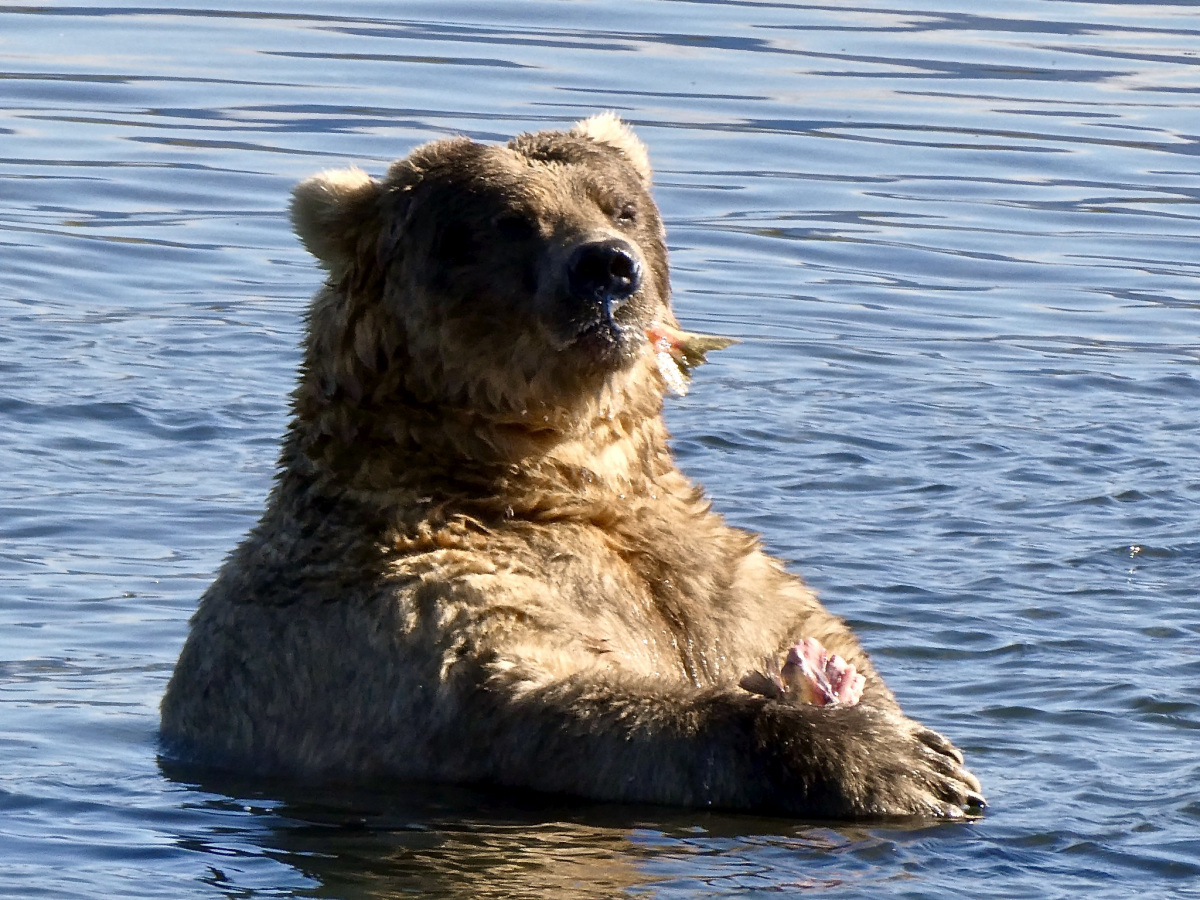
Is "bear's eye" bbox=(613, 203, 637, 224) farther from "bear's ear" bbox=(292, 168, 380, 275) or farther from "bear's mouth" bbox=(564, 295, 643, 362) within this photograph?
"bear's ear" bbox=(292, 168, 380, 275)

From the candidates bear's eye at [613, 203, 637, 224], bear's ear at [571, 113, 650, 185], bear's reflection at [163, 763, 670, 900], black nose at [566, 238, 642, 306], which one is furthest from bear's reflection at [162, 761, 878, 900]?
bear's ear at [571, 113, 650, 185]

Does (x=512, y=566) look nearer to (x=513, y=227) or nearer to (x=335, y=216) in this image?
(x=513, y=227)

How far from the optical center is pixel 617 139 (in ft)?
25.0

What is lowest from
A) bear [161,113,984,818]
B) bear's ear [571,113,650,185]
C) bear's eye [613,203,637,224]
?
bear [161,113,984,818]

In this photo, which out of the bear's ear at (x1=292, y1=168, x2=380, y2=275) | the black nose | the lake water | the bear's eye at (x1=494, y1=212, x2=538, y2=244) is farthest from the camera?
Answer: the bear's ear at (x1=292, y1=168, x2=380, y2=275)

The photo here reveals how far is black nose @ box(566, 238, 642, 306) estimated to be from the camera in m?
6.56

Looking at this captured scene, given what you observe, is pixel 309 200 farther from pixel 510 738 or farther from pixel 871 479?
pixel 871 479

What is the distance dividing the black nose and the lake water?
1323mm

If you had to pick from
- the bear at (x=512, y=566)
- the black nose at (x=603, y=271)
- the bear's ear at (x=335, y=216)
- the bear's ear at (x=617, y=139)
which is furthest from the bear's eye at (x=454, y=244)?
the bear's ear at (x=617, y=139)

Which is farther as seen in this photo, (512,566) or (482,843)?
(512,566)

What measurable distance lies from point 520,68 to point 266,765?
13.0m

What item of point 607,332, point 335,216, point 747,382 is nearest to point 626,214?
point 607,332

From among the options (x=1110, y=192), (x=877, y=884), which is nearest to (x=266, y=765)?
(x=877, y=884)

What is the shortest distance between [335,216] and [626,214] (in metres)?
0.81
